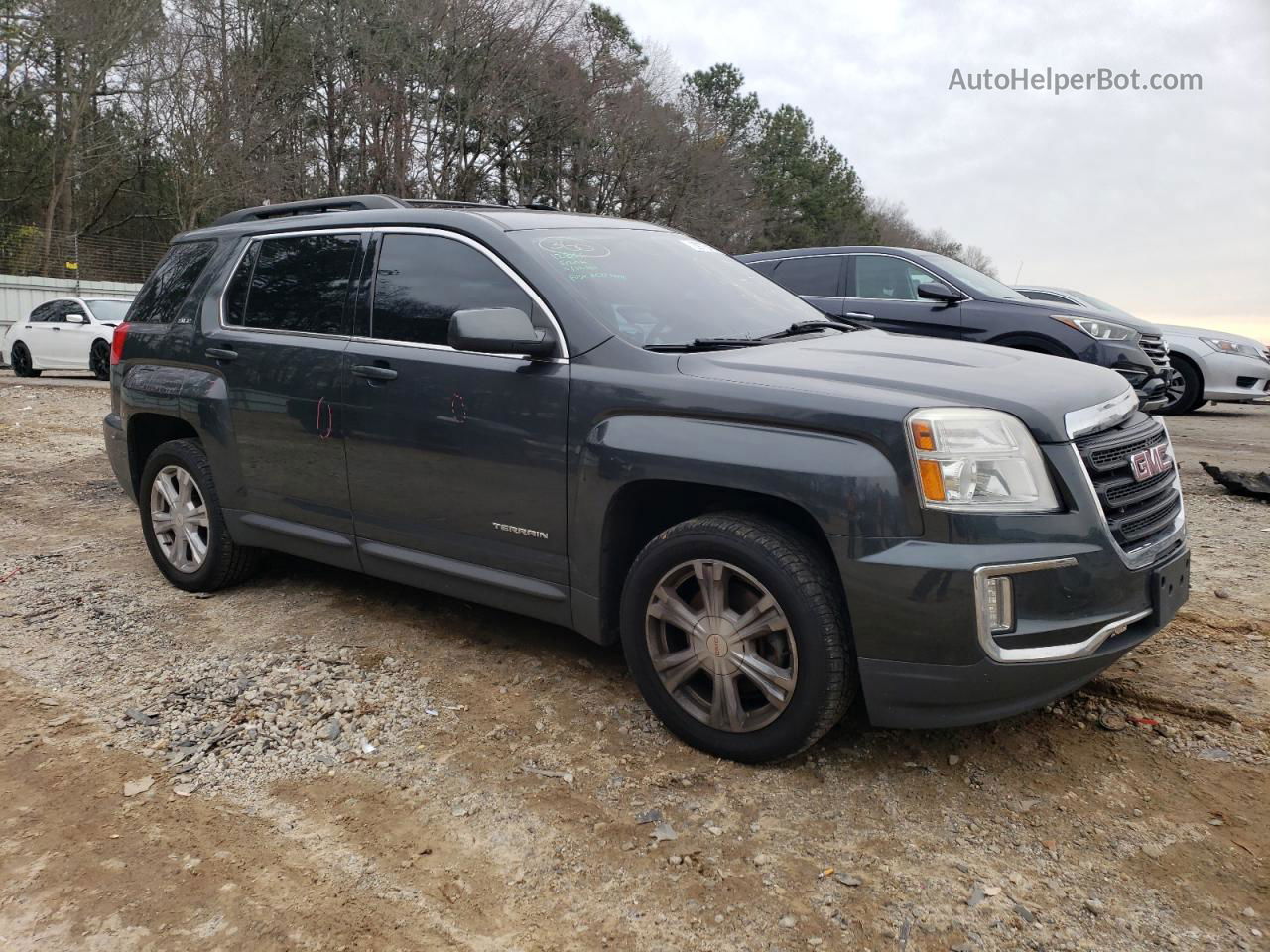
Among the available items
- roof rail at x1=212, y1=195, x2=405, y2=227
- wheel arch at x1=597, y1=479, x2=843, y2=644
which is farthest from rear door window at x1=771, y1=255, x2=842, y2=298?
wheel arch at x1=597, y1=479, x2=843, y2=644

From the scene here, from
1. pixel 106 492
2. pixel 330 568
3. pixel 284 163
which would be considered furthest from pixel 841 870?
pixel 284 163

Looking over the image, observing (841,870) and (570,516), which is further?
(570,516)

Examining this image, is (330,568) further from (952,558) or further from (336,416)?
(952,558)

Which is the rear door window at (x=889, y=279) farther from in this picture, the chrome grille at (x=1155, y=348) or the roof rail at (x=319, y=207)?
the roof rail at (x=319, y=207)

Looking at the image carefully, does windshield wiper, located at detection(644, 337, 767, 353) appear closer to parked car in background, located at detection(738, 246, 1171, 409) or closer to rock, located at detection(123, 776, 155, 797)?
rock, located at detection(123, 776, 155, 797)

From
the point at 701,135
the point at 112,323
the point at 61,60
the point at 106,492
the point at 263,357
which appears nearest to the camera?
the point at 263,357

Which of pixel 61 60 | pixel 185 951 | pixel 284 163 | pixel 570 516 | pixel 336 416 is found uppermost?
pixel 61 60

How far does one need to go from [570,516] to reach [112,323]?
17483mm

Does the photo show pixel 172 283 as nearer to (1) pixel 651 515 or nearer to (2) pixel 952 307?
(1) pixel 651 515

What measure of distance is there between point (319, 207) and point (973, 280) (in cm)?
614

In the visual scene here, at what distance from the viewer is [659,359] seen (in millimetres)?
3344

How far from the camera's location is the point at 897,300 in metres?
8.74

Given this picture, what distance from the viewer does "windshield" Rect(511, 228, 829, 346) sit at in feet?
11.9

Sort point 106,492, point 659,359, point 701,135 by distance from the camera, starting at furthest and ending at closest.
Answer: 1. point 701,135
2. point 106,492
3. point 659,359
